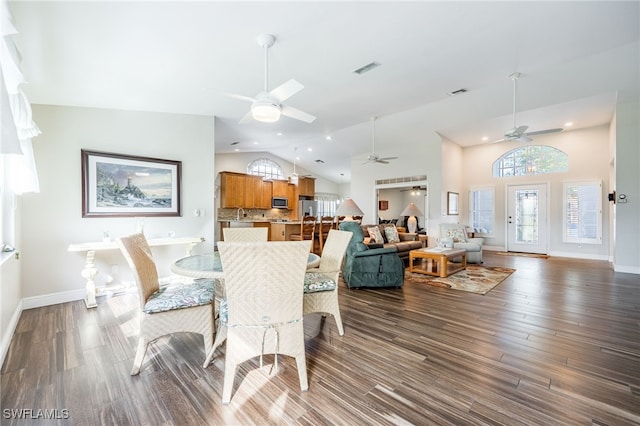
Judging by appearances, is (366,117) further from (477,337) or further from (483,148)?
(483,148)

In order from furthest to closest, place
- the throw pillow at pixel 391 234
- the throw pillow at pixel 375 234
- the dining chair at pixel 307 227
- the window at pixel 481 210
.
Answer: the window at pixel 481 210, the dining chair at pixel 307 227, the throw pillow at pixel 391 234, the throw pillow at pixel 375 234

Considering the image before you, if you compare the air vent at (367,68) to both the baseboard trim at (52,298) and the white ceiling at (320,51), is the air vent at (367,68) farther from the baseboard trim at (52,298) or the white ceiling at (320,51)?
the baseboard trim at (52,298)

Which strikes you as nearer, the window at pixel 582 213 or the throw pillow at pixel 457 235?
A: the throw pillow at pixel 457 235

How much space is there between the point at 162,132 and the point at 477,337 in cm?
474

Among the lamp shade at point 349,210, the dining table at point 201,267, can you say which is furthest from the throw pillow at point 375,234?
the dining table at point 201,267

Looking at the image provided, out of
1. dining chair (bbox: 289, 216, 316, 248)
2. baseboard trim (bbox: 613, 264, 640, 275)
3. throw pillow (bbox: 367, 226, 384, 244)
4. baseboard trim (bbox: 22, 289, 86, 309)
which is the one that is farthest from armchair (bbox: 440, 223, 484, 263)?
baseboard trim (bbox: 22, 289, 86, 309)

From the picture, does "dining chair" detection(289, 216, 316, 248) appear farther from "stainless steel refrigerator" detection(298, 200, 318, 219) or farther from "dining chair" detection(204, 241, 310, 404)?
"dining chair" detection(204, 241, 310, 404)

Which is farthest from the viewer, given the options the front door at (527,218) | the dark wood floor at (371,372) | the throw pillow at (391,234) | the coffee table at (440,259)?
the front door at (527,218)

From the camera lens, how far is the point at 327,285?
248cm

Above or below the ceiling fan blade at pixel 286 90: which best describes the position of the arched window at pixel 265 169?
above

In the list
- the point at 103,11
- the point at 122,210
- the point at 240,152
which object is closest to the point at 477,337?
the point at 103,11

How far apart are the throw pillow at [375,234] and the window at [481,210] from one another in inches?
170

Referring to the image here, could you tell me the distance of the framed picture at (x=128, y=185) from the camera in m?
3.59

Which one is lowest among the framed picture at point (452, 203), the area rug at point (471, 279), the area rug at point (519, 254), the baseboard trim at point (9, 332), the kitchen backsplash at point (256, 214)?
the area rug at point (519, 254)
